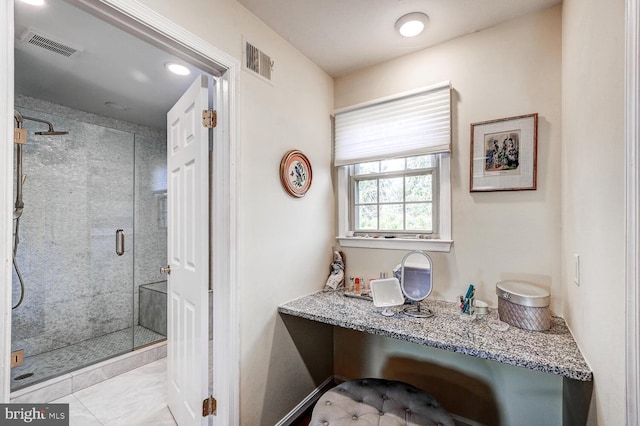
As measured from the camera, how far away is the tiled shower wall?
2566 mm

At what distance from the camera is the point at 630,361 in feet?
2.32

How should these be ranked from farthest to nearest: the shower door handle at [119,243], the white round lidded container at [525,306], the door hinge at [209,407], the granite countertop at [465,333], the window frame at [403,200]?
the shower door handle at [119,243]
the window frame at [403,200]
the door hinge at [209,407]
the white round lidded container at [525,306]
the granite countertop at [465,333]

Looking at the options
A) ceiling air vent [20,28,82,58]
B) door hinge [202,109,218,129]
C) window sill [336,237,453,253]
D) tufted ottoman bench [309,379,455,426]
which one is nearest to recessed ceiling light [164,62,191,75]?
ceiling air vent [20,28,82,58]

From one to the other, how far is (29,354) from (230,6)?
10.6ft

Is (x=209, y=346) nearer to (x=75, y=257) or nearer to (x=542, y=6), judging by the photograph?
(x=75, y=257)

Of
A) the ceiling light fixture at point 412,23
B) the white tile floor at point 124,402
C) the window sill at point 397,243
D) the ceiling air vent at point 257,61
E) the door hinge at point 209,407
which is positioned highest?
the ceiling light fixture at point 412,23

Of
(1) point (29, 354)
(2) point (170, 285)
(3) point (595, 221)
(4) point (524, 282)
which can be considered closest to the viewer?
(3) point (595, 221)

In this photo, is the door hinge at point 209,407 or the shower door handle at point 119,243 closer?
the door hinge at point 209,407

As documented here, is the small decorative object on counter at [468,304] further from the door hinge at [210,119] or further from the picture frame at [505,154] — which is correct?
the door hinge at [210,119]

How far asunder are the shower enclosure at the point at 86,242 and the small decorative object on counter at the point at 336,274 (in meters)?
1.93

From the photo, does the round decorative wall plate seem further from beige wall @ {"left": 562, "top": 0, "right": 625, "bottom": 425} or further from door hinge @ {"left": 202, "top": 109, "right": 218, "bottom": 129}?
beige wall @ {"left": 562, "top": 0, "right": 625, "bottom": 425}

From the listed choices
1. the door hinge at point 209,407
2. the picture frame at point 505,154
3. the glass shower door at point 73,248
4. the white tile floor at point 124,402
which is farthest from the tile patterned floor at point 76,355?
the picture frame at point 505,154

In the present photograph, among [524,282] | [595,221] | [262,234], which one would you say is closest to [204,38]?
[262,234]

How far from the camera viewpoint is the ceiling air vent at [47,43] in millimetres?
1731
